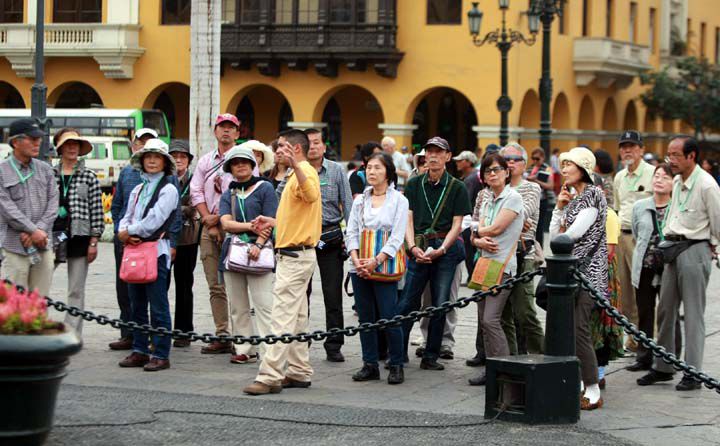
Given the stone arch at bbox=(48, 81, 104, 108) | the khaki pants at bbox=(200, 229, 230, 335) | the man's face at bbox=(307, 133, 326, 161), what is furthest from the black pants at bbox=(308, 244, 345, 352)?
the stone arch at bbox=(48, 81, 104, 108)

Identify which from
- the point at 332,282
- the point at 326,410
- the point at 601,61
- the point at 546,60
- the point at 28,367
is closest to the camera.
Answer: the point at 28,367

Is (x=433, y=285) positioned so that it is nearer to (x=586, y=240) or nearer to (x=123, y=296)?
(x=586, y=240)

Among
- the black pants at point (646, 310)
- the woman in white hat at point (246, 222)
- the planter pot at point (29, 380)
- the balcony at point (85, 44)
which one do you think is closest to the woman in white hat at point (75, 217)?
the woman in white hat at point (246, 222)

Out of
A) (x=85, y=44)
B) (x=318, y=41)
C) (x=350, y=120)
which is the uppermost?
(x=85, y=44)

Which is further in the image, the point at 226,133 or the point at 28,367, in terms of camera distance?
the point at 226,133

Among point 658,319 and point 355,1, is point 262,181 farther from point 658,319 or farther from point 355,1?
point 355,1

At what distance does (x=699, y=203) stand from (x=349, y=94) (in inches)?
1472

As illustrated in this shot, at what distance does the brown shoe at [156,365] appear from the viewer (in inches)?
409

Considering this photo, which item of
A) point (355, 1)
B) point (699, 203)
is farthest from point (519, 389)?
point (355, 1)

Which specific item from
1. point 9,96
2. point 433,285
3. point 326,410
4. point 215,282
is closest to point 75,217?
point 215,282

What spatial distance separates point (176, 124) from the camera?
48.6 m

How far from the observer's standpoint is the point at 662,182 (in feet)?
36.8

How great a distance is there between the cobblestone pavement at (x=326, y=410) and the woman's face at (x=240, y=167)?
5.11 feet

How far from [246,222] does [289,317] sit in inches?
48.2
